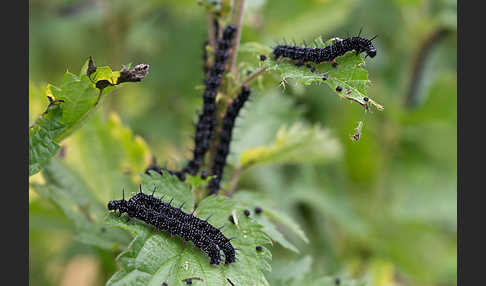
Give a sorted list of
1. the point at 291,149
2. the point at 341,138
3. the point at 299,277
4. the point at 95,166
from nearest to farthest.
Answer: the point at 299,277
the point at 291,149
the point at 95,166
the point at 341,138

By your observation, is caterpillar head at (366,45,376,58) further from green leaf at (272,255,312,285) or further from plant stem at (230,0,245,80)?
green leaf at (272,255,312,285)

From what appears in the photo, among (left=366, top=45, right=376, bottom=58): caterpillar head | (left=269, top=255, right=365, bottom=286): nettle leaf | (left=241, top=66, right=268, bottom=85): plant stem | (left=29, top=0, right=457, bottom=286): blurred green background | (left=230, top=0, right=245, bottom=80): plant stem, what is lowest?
(left=269, top=255, right=365, bottom=286): nettle leaf

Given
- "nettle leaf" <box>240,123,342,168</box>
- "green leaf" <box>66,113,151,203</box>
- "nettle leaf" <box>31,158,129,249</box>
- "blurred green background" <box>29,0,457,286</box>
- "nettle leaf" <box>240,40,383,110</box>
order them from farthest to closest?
1. "blurred green background" <box>29,0,457,286</box>
2. "green leaf" <box>66,113,151,203</box>
3. "nettle leaf" <box>240,123,342,168</box>
4. "nettle leaf" <box>31,158,129,249</box>
5. "nettle leaf" <box>240,40,383,110</box>

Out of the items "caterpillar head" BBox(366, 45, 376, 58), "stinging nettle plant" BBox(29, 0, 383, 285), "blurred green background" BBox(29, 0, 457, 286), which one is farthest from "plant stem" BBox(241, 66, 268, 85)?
"blurred green background" BBox(29, 0, 457, 286)

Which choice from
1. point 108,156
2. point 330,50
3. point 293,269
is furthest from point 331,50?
point 108,156

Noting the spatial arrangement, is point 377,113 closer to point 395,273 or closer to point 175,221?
point 395,273

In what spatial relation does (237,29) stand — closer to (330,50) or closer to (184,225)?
(330,50)
